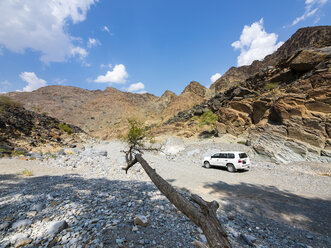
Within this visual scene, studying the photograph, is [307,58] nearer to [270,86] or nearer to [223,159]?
[270,86]

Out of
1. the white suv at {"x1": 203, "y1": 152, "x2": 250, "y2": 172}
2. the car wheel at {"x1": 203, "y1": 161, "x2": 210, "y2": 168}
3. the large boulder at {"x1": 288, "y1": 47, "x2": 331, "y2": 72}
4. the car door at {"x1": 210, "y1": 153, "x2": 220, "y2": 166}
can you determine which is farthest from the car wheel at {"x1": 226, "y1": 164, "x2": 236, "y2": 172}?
the large boulder at {"x1": 288, "y1": 47, "x2": 331, "y2": 72}

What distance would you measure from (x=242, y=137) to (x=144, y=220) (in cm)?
1973

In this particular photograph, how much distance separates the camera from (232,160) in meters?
10.7

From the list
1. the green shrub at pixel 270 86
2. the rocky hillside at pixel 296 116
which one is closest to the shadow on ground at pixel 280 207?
the rocky hillside at pixel 296 116

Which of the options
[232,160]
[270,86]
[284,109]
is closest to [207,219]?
[232,160]

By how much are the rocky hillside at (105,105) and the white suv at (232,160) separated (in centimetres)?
5143

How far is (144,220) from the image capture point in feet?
12.0

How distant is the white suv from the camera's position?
34.1ft

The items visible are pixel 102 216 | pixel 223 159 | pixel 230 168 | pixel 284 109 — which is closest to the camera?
pixel 102 216

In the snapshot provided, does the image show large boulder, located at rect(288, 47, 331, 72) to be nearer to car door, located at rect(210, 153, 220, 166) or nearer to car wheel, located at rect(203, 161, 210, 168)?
car door, located at rect(210, 153, 220, 166)

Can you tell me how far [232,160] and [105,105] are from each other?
89.7m

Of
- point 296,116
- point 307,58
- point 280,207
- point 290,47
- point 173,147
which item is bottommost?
point 280,207

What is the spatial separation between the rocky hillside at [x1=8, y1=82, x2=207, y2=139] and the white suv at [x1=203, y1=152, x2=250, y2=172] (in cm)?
5143

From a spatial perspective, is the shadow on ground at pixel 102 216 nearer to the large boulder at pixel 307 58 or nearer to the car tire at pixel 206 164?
the car tire at pixel 206 164
